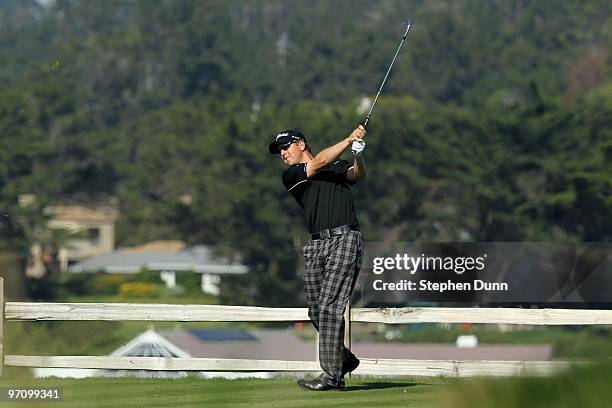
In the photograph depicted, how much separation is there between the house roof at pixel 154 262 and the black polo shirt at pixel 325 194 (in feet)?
265

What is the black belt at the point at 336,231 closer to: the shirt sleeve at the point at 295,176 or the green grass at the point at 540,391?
the shirt sleeve at the point at 295,176

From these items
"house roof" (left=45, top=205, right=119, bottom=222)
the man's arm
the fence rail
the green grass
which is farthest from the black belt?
"house roof" (left=45, top=205, right=119, bottom=222)

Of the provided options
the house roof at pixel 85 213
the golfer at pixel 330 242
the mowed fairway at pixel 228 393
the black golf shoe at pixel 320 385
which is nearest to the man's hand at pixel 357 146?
the golfer at pixel 330 242

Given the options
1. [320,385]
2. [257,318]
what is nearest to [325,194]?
[320,385]

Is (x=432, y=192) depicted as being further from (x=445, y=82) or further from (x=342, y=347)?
A: (x=342, y=347)

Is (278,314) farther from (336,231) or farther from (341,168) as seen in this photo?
(341,168)

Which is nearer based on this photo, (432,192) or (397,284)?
(397,284)

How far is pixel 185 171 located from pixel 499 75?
50782 mm

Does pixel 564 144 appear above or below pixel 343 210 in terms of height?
above

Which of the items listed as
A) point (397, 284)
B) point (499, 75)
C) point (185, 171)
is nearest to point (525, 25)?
point (499, 75)

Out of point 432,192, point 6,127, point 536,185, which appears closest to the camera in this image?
point 536,185

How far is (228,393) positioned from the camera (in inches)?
412

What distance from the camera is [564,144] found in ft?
254

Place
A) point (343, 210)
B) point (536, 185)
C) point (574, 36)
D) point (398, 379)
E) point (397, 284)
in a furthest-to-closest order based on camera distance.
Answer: point (574, 36), point (536, 185), point (397, 284), point (398, 379), point (343, 210)
